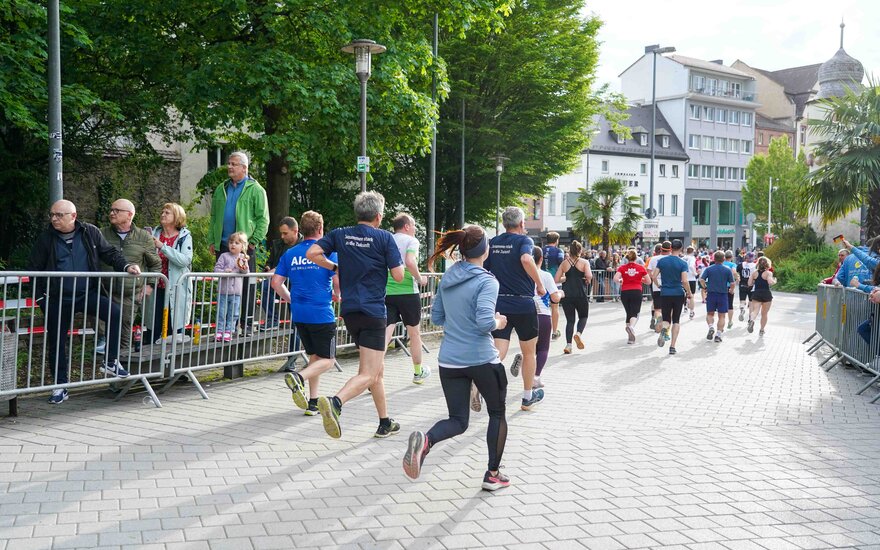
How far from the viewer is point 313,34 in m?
16.7

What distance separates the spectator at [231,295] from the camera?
9180 mm

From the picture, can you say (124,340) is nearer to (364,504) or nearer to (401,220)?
(401,220)

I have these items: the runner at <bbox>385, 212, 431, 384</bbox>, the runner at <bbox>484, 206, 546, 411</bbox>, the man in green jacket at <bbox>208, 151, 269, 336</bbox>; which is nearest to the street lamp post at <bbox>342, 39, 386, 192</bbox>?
the man in green jacket at <bbox>208, 151, 269, 336</bbox>

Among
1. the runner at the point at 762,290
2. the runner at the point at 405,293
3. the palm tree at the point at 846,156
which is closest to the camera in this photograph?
the runner at the point at 405,293

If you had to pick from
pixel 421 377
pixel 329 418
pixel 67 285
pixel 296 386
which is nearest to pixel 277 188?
pixel 421 377

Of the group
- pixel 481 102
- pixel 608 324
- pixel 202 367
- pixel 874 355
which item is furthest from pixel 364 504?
pixel 481 102

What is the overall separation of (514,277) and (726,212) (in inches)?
3039

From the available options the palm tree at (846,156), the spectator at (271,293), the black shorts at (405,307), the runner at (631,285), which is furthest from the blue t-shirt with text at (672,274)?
the palm tree at (846,156)

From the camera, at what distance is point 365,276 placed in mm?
6754

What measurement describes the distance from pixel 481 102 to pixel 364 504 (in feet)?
77.7

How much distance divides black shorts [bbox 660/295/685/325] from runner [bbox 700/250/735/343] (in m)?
2.41

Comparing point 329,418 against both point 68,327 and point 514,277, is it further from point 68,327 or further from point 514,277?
point 68,327

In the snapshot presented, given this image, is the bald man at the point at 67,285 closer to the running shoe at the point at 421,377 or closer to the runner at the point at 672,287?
the running shoe at the point at 421,377

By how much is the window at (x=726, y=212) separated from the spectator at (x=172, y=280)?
76194 millimetres
